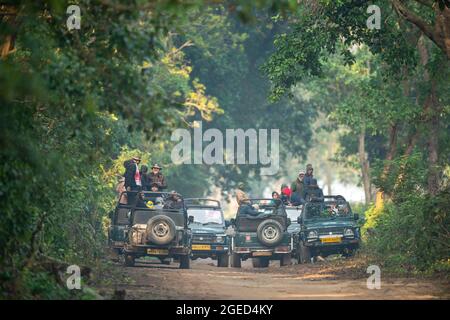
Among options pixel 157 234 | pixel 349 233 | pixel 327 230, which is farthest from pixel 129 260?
pixel 349 233

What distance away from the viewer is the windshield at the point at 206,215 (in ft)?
93.7

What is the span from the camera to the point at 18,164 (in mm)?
14578

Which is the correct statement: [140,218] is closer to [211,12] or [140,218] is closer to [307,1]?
[307,1]

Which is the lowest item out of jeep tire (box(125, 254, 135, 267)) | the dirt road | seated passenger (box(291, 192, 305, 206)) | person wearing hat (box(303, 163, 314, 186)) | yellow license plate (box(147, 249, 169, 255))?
the dirt road

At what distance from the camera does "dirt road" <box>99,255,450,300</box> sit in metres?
16.8

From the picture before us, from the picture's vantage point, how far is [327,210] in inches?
1069

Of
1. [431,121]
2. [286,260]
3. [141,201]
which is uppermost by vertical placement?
[431,121]

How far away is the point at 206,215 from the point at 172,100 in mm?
14288

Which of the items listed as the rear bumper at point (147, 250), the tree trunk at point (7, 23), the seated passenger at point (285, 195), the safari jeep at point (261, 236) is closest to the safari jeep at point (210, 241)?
the safari jeep at point (261, 236)

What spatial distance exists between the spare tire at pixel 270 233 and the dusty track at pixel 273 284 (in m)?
1.25

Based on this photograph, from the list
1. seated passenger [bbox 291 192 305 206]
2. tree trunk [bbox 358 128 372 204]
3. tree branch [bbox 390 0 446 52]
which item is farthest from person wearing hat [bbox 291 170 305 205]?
tree trunk [bbox 358 128 372 204]

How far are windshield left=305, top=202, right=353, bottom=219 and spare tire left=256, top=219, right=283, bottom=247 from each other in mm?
1014

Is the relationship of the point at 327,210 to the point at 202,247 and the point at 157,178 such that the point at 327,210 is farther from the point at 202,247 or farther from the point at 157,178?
the point at 157,178

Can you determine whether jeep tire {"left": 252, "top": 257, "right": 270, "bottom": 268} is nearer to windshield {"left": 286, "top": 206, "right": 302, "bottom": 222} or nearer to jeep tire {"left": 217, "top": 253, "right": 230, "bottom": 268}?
jeep tire {"left": 217, "top": 253, "right": 230, "bottom": 268}
